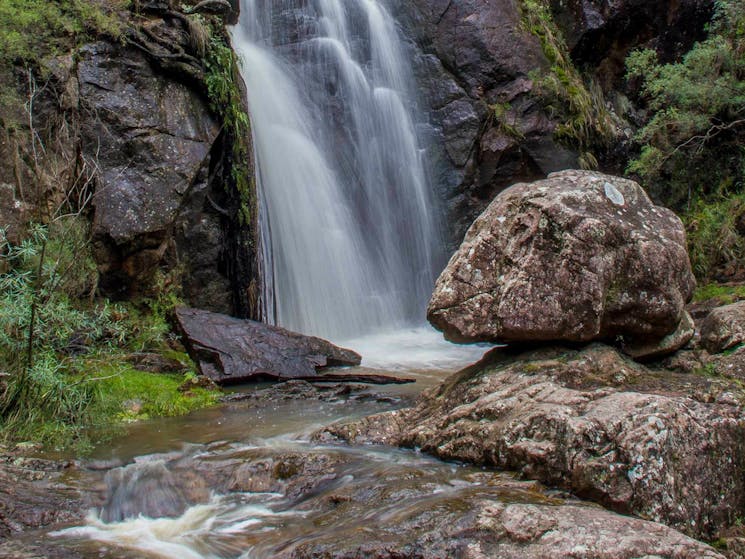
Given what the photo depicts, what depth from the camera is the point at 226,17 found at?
11133 mm

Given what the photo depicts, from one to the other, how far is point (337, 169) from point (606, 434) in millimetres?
9775

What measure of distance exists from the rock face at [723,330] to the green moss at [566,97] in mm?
7672

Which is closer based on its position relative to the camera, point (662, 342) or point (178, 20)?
point (662, 342)

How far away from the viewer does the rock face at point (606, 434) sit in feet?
12.3

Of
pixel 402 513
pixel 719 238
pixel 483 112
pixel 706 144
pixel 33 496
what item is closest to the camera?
pixel 402 513

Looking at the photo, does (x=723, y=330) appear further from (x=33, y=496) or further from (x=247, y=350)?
(x=33, y=496)

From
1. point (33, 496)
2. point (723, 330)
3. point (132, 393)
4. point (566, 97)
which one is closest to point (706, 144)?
point (566, 97)

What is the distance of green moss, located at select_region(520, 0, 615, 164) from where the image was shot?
45.2 ft

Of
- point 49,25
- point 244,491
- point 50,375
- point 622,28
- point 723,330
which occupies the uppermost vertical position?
point 622,28

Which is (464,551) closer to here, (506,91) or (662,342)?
(662,342)

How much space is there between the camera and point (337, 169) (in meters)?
13.0

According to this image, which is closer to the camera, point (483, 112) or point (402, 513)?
point (402, 513)

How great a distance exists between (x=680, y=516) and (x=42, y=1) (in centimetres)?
961

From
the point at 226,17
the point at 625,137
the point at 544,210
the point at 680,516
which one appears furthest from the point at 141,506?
the point at 625,137
